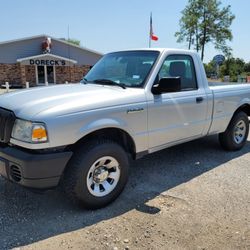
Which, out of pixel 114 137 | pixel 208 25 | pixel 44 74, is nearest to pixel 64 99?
pixel 114 137

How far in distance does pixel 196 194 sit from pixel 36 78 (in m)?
27.9

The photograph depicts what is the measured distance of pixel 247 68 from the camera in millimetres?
73250

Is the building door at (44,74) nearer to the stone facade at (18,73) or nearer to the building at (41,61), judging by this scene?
the building at (41,61)

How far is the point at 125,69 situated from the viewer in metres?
4.48

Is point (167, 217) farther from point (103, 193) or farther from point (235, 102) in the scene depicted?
point (235, 102)

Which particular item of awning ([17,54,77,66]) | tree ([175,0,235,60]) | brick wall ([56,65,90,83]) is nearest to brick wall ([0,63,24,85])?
awning ([17,54,77,66])

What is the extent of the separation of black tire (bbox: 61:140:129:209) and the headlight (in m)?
0.46

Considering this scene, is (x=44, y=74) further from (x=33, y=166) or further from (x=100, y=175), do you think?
(x=33, y=166)

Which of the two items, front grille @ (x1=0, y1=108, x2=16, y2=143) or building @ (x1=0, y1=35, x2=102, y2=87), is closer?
front grille @ (x1=0, y1=108, x2=16, y2=143)

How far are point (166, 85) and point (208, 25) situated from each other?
40758mm

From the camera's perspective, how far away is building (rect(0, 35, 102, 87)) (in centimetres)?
2856

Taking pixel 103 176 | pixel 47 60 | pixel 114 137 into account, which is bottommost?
pixel 103 176

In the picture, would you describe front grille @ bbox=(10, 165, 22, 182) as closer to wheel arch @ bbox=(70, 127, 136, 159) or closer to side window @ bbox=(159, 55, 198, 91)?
wheel arch @ bbox=(70, 127, 136, 159)

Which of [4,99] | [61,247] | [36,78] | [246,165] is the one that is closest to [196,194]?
[246,165]
